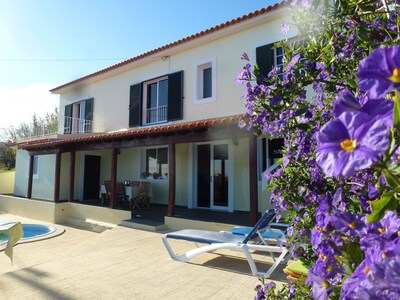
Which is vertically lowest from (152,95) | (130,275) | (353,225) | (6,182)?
(130,275)

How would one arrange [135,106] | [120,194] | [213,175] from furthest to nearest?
[135,106] → [120,194] → [213,175]

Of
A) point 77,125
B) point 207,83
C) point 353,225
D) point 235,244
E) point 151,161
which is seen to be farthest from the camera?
point 77,125

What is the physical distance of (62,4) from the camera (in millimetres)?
10477

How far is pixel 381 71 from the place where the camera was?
84cm

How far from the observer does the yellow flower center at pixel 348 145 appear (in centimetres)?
78

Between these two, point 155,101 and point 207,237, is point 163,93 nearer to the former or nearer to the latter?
point 155,101

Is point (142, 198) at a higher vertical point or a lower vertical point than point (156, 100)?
lower

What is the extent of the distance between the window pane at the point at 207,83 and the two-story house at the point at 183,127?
0.04m

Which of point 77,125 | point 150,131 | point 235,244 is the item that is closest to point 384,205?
point 235,244

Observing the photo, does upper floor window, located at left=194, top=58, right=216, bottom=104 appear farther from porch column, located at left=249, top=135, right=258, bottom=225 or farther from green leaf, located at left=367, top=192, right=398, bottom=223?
green leaf, located at left=367, top=192, right=398, bottom=223

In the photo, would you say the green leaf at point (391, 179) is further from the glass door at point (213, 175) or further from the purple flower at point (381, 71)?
the glass door at point (213, 175)

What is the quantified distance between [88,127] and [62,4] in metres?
6.92

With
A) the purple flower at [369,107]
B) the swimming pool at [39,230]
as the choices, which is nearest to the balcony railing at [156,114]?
the swimming pool at [39,230]

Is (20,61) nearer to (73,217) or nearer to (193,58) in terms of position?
(73,217)
